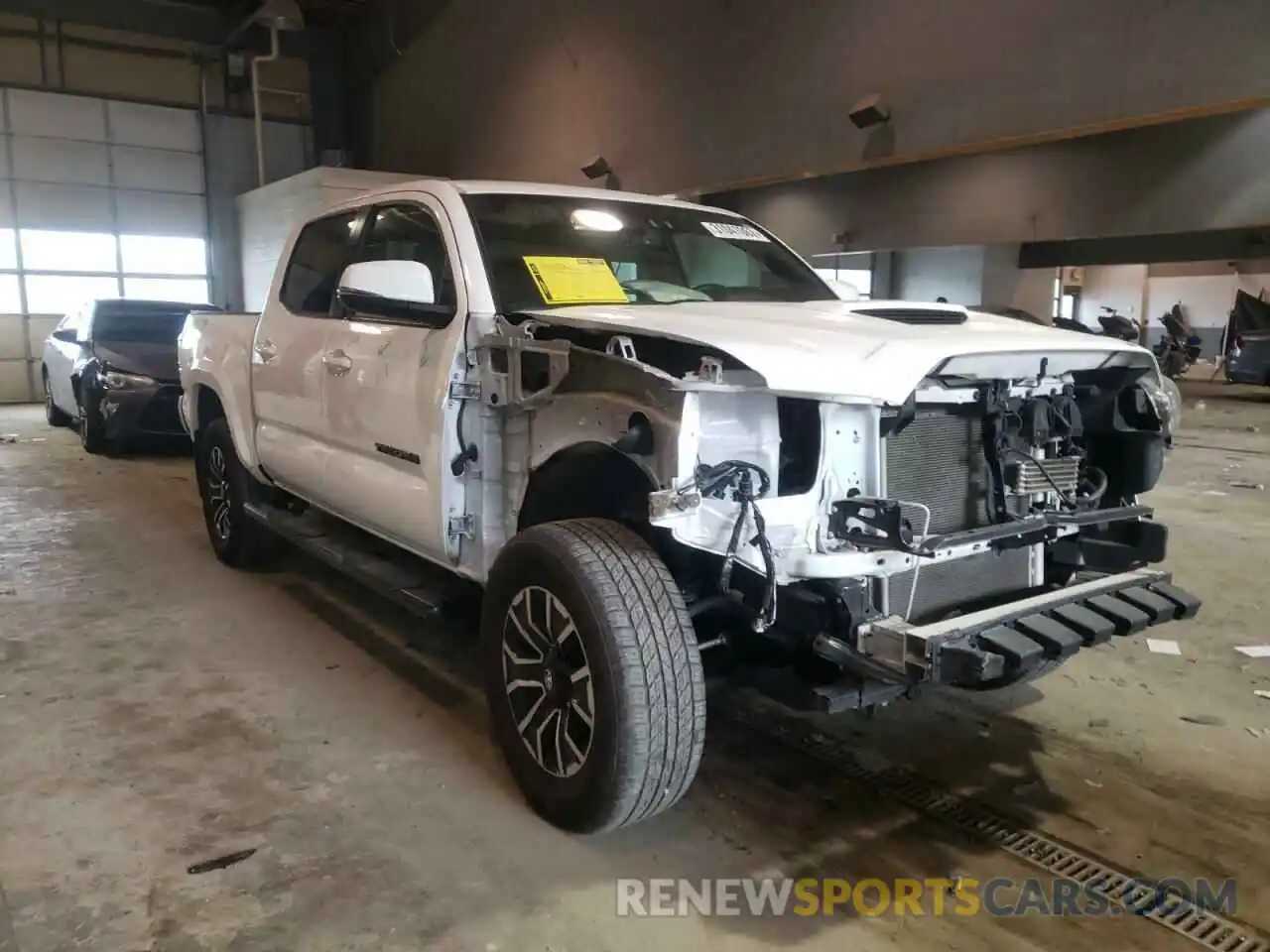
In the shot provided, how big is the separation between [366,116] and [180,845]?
17.0m

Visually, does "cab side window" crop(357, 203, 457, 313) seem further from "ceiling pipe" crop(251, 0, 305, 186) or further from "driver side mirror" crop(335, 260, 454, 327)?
"ceiling pipe" crop(251, 0, 305, 186)

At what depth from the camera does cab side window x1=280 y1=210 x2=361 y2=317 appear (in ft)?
12.8

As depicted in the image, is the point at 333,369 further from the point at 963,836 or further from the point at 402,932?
the point at 963,836

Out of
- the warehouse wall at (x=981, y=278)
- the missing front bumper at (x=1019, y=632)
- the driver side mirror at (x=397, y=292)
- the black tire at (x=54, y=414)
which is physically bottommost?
the black tire at (x=54, y=414)

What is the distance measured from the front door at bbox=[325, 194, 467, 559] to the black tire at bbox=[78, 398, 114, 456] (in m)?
6.39

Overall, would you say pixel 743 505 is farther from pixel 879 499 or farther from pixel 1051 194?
pixel 1051 194

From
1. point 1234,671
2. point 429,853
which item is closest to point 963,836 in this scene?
point 429,853

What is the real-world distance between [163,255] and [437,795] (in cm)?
1640

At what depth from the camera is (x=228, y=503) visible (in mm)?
4918

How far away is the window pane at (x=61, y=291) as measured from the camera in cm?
1555

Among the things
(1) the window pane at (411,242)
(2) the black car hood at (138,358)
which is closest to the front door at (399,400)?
(1) the window pane at (411,242)

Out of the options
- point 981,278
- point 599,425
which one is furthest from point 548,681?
point 981,278

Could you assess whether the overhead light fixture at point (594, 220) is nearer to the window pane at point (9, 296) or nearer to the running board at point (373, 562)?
the running board at point (373, 562)

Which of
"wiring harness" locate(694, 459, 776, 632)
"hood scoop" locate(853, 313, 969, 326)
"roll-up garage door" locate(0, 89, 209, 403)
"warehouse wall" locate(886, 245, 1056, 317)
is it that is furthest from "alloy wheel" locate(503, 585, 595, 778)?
"roll-up garage door" locate(0, 89, 209, 403)
